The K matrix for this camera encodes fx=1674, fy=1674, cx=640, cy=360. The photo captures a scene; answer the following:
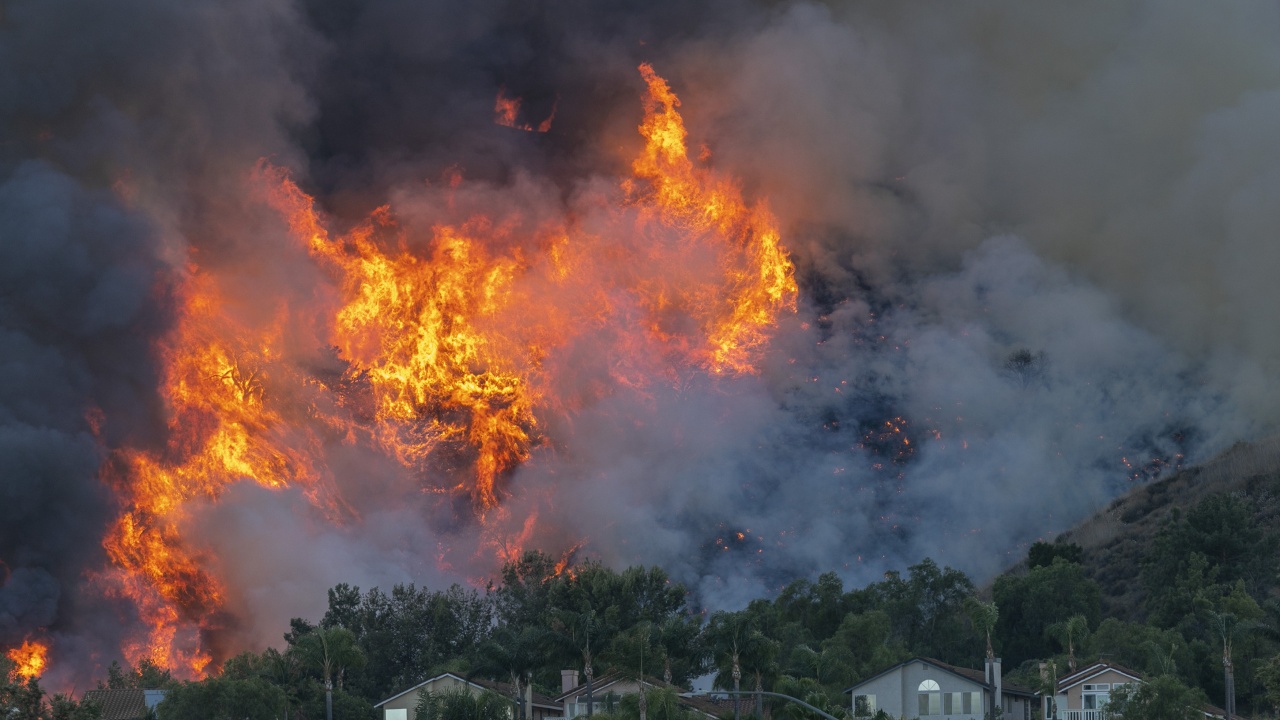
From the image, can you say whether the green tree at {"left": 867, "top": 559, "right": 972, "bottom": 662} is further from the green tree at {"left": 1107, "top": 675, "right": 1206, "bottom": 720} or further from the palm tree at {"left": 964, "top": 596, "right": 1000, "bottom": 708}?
the green tree at {"left": 1107, "top": 675, "right": 1206, "bottom": 720}

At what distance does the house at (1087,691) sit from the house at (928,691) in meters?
4.30

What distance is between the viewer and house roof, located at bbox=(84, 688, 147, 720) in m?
113

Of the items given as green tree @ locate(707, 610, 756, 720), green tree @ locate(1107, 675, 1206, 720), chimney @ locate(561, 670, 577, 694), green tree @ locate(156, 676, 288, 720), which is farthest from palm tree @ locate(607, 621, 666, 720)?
green tree @ locate(1107, 675, 1206, 720)

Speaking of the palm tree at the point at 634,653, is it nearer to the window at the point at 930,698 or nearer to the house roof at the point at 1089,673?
the window at the point at 930,698

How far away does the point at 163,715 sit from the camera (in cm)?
10019

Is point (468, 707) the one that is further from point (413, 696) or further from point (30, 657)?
point (30, 657)

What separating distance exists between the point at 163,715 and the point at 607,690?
1064 inches

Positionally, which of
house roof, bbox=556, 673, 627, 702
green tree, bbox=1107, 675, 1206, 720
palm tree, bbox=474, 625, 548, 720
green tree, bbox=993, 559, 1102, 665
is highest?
green tree, bbox=993, 559, 1102, 665

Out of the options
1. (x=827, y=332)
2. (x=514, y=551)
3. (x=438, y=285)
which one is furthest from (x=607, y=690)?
(x=827, y=332)

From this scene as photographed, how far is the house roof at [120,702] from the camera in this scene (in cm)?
11319

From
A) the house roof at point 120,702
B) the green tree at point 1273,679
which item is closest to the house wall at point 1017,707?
the green tree at point 1273,679

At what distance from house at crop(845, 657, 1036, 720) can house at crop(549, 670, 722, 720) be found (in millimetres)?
→ 11221

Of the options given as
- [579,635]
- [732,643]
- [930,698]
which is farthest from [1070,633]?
[579,635]

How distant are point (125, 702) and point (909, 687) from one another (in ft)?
177
